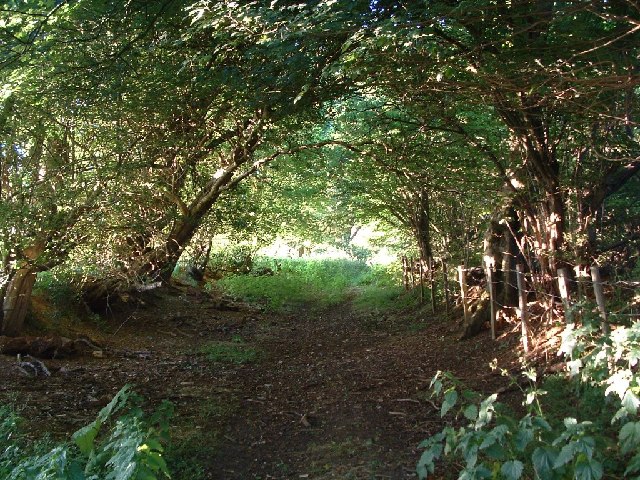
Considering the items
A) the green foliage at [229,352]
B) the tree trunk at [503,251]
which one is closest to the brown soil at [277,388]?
the green foliage at [229,352]

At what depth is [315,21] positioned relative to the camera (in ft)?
14.4

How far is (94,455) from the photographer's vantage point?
4.11 m

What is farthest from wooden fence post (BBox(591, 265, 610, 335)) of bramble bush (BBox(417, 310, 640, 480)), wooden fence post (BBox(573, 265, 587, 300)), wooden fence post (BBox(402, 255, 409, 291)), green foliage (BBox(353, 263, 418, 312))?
wooden fence post (BBox(402, 255, 409, 291))

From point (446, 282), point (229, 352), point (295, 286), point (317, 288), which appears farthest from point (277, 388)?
point (317, 288)

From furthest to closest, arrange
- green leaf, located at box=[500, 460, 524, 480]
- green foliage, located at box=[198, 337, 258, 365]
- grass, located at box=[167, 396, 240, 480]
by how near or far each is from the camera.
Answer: green foliage, located at box=[198, 337, 258, 365], grass, located at box=[167, 396, 240, 480], green leaf, located at box=[500, 460, 524, 480]

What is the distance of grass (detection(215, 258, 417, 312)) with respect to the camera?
17.5m

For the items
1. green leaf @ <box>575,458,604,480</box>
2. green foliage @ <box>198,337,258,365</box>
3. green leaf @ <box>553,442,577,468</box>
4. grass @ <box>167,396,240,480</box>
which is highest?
green leaf @ <box>553,442,577,468</box>

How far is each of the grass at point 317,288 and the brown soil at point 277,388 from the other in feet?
13.1

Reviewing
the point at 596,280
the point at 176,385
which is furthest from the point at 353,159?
the point at 596,280

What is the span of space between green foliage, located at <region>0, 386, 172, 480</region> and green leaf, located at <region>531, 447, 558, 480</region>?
197 cm

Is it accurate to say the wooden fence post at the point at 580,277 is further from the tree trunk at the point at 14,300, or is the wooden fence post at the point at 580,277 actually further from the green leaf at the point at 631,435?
the tree trunk at the point at 14,300

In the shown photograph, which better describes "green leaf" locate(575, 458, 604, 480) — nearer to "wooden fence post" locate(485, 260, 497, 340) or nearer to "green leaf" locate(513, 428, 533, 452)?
"green leaf" locate(513, 428, 533, 452)

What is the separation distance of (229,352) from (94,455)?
21.2ft

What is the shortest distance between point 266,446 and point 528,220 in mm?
5016
